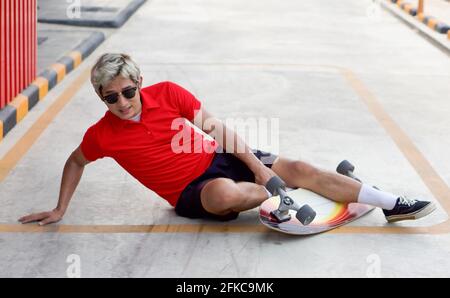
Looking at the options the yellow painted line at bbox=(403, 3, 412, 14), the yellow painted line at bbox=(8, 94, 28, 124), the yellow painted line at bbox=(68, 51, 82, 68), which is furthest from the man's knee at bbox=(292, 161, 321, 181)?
the yellow painted line at bbox=(403, 3, 412, 14)

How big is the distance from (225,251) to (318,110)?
3392 mm

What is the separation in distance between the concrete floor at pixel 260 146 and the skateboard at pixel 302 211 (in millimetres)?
61

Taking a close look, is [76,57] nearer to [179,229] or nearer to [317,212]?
[179,229]

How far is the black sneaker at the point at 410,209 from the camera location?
16.5 ft

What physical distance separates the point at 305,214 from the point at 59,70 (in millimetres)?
5096

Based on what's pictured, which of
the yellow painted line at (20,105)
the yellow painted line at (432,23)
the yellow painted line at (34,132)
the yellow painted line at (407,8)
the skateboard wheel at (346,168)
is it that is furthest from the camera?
the yellow painted line at (407,8)

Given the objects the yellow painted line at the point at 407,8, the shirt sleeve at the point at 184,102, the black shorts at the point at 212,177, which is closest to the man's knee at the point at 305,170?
the black shorts at the point at 212,177

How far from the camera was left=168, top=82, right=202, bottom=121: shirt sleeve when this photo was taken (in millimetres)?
5012

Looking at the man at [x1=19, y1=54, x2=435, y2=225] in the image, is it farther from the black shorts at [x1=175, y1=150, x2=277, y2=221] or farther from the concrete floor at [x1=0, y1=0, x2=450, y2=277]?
the concrete floor at [x1=0, y1=0, x2=450, y2=277]

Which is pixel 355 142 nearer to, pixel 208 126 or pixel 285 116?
pixel 285 116

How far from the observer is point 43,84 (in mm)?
8562

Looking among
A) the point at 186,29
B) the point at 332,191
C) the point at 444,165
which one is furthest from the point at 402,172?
the point at 186,29

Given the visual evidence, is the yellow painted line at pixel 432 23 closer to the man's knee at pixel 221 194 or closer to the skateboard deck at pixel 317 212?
the skateboard deck at pixel 317 212

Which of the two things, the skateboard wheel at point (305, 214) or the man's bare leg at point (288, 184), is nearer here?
the skateboard wheel at point (305, 214)
